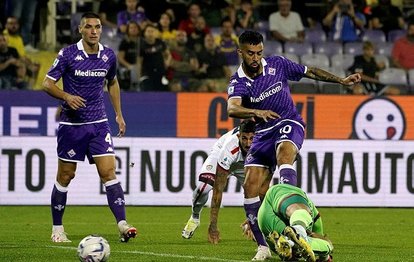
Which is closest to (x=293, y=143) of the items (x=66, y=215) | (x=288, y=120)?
(x=288, y=120)

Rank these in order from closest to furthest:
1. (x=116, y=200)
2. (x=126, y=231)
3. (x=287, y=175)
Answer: (x=287, y=175), (x=126, y=231), (x=116, y=200)

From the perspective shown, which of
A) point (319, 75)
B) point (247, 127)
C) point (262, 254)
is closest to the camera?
point (262, 254)

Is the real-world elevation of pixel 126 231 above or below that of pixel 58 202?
below

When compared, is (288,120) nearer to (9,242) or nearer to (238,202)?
(9,242)

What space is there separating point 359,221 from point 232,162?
3855 mm

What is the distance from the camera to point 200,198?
13.4m

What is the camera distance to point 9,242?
12234mm

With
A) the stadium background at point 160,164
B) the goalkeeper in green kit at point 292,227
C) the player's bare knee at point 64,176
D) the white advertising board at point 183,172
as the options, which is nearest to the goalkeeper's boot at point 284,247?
the goalkeeper in green kit at point 292,227

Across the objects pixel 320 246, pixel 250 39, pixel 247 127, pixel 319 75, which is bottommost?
pixel 320 246

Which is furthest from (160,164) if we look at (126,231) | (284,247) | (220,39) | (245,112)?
(284,247)

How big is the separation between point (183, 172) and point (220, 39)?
3677 mm

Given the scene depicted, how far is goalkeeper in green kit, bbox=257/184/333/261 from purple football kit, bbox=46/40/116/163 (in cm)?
333

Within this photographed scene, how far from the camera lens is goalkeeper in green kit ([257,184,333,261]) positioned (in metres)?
8.66

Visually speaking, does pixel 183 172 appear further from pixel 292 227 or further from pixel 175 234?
pixel 292 227
